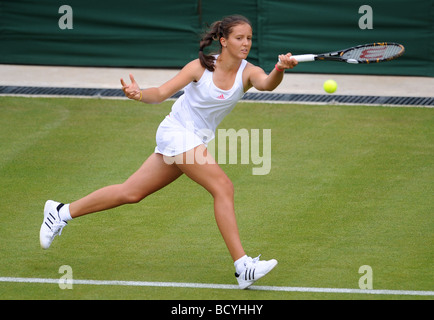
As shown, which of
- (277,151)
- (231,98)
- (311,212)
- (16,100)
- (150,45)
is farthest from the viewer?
(150,45)

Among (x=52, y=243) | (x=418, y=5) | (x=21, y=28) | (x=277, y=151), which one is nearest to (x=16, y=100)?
(x=21, y=28)

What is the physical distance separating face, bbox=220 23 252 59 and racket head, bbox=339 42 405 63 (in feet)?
2.53

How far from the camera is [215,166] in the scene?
5617mm

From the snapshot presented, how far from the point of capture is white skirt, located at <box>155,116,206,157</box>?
567 cm

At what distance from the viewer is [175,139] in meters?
5.70

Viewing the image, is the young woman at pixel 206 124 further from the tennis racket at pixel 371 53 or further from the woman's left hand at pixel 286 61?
the tennis racket at pixel 371 53

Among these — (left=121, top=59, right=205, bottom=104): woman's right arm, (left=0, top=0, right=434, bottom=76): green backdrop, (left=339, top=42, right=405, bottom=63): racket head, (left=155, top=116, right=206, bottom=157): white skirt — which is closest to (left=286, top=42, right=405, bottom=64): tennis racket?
(left=339, top=42, right=405, bottom=63): racket head

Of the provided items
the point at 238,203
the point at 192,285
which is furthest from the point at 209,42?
the point at 238,203

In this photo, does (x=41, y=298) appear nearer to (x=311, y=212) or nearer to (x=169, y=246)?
(x=169, y=246)

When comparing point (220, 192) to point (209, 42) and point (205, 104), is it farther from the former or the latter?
point (209, 42)

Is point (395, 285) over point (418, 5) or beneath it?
beneath

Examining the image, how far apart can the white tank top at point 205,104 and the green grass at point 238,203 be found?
3.32 ft

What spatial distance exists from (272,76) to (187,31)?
262 inches
